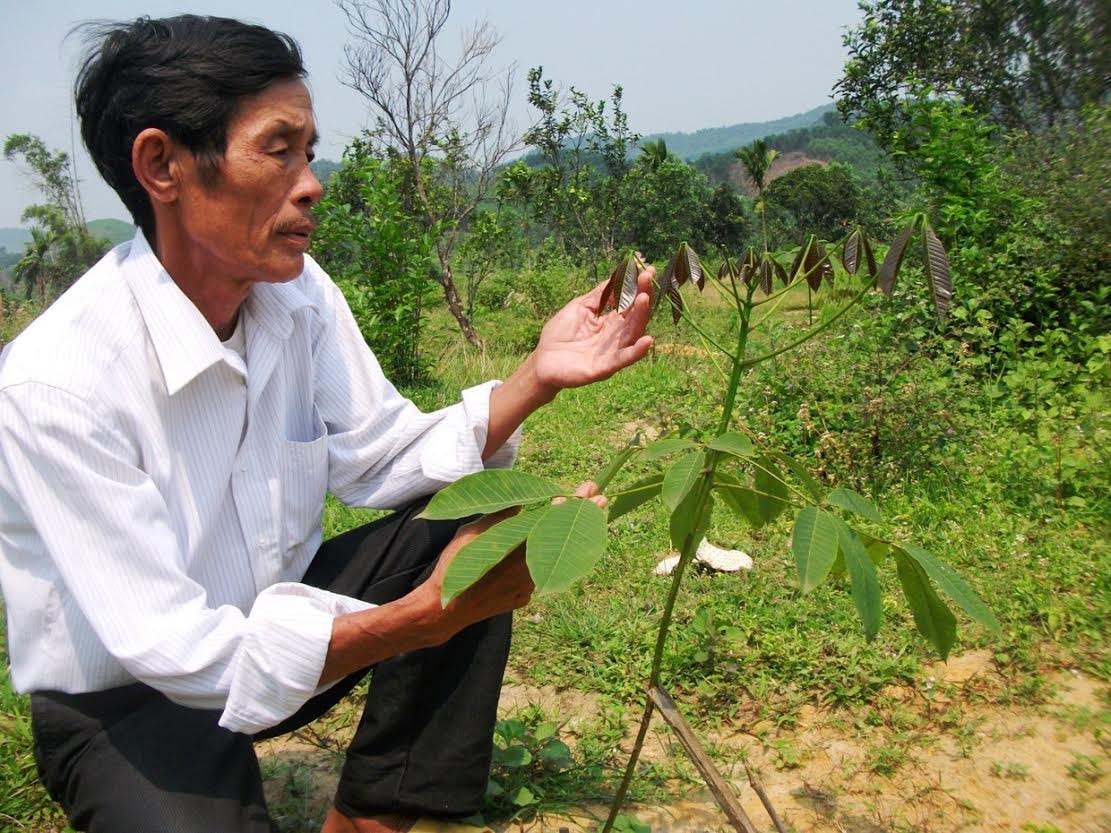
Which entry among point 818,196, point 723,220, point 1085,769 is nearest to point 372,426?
point 1085,769

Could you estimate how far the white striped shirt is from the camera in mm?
1217

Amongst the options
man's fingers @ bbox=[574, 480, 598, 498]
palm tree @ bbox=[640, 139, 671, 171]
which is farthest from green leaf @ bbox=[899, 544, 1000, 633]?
palm tree @ bbox=[640, 139, 671, 171]

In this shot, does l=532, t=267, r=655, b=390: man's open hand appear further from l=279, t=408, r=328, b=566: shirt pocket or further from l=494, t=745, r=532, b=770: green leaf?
l=494, t=745, r=532, b=770: green leaf

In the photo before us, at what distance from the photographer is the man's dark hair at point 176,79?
1.35 m

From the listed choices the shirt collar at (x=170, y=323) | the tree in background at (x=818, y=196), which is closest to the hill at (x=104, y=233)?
the shirt collar at (x=170, y=323)

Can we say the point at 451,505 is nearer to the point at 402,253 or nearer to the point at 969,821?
the point at 969,821

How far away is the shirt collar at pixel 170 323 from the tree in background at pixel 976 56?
1144cm

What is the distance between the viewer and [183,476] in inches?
56.3

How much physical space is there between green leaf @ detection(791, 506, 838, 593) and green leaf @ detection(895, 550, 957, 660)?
6.0 inches

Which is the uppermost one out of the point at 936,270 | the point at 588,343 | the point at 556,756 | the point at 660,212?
the point at 936,270

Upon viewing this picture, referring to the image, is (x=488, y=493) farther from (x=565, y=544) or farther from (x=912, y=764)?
(x=912, y=764)

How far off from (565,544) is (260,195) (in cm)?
79

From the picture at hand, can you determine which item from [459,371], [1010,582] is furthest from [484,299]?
[1010,582]

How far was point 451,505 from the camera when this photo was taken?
1058 mm
